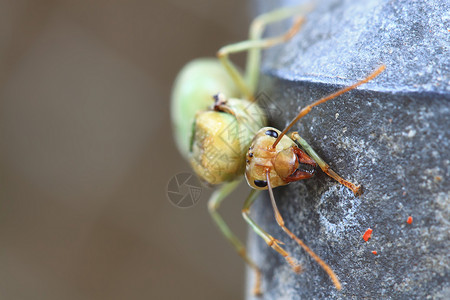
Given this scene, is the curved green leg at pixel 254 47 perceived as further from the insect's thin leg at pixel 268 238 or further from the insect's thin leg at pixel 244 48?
the insect's thin leg at pixel 268 238

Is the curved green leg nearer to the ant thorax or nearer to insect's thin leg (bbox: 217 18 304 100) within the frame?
insect's thin leg (bbox: 217 18 304 100)

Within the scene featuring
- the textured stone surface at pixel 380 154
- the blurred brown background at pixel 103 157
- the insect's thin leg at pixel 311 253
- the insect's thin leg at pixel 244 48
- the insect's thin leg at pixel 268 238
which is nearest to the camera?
the textured stone surface at pixel 380 154

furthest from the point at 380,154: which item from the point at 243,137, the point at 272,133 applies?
the point at 243,137

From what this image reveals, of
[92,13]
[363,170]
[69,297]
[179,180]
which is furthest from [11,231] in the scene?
[363,170]

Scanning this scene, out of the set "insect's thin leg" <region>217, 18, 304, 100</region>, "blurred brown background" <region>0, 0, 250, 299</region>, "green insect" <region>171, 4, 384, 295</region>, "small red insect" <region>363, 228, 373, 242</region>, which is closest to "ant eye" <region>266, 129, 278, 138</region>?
"green insect" <region>171, 4, 384, 295</region>

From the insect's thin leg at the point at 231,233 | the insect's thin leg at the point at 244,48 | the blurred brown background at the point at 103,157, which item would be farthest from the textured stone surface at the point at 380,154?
the blurred brown background at the point at 103,157

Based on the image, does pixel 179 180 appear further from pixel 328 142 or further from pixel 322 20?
pixel 322 20
